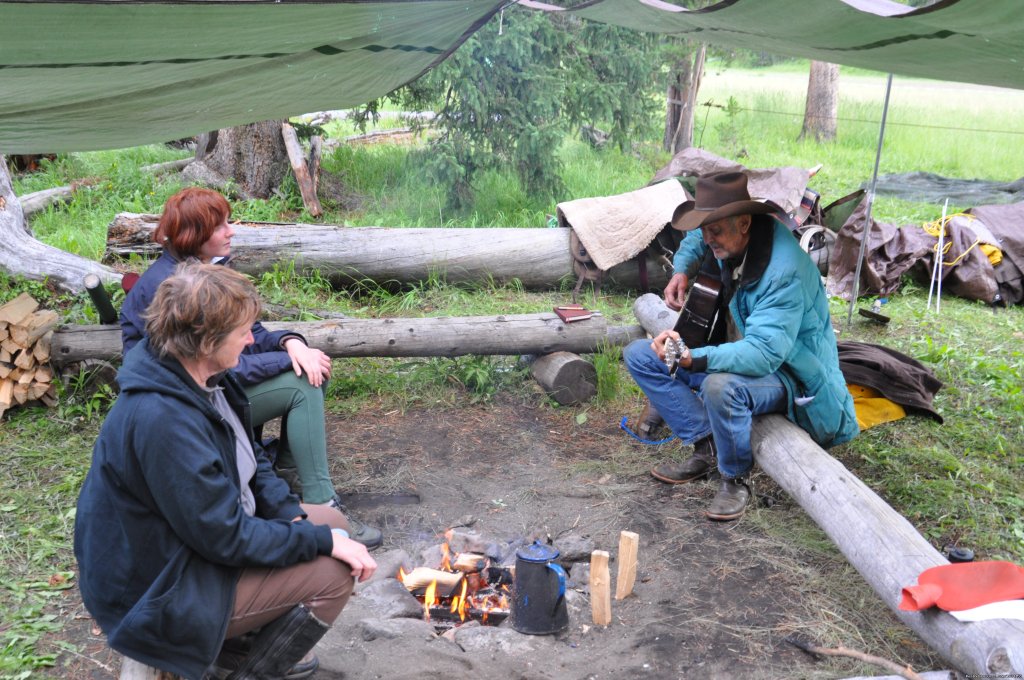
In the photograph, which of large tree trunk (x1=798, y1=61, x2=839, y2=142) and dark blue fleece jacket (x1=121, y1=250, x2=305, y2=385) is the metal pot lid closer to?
dark blue fleece jacket (x1=121, y1=250, x2=305, y2=385)

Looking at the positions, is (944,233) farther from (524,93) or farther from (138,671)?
(138,671)

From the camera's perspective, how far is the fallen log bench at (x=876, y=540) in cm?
255

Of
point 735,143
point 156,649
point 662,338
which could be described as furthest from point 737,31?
point 735,143

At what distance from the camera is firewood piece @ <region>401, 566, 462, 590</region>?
12.5 ft

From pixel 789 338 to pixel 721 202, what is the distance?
2.54 ft

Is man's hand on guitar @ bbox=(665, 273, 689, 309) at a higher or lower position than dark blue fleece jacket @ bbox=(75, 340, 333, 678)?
lower

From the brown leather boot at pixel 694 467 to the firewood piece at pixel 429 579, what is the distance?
153cm

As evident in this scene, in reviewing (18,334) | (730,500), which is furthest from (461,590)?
(18,334)

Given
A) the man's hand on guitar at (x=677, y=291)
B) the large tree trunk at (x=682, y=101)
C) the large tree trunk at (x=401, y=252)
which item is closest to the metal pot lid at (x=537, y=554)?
the man's hand on guitar at (x=677, y=291)

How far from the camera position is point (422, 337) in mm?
5809

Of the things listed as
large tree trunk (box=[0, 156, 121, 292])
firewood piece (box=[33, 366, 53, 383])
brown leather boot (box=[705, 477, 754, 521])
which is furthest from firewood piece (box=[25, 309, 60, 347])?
brown leather boot (box=[705, 477, 754, 521])

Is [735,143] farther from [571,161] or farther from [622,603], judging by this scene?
[622,603]

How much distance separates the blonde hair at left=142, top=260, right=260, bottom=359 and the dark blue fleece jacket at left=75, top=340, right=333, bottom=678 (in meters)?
0.07

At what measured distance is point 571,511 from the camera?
15.1 ft
